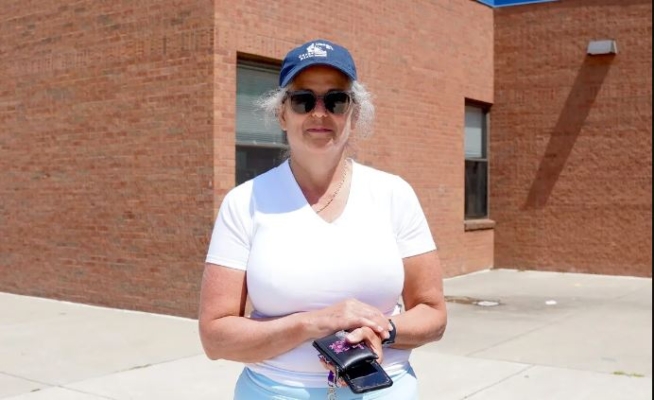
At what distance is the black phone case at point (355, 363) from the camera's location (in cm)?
202

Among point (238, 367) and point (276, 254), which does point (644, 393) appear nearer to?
point (238, 367)

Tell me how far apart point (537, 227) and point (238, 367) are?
859 centimetres

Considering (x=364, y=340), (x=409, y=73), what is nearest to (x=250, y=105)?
(x=409, y=73)

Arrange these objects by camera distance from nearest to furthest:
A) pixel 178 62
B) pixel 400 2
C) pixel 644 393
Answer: pixel 644 393 < pixel 178 62 < pixel 400 2

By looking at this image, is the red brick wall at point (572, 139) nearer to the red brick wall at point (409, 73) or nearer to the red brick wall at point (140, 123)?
the red brick wall at point (409, 73)

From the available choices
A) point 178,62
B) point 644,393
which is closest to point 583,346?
point 644,393

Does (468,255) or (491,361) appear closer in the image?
(491,361)

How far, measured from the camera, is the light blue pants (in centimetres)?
221

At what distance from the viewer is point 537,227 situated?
1377 cm

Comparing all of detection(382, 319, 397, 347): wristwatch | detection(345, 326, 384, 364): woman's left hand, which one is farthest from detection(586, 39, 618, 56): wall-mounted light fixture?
detection(345, 326, 384, 364): woman's left hand

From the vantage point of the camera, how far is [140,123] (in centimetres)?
889

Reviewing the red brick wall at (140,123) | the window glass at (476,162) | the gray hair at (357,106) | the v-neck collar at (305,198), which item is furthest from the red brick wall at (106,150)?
the window glass at (476,162)

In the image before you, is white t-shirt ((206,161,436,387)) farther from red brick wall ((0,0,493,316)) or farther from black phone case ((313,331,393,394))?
red brick wall ((0,0,493,316))

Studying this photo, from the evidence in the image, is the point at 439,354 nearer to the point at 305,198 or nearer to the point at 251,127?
the point at 251,127
